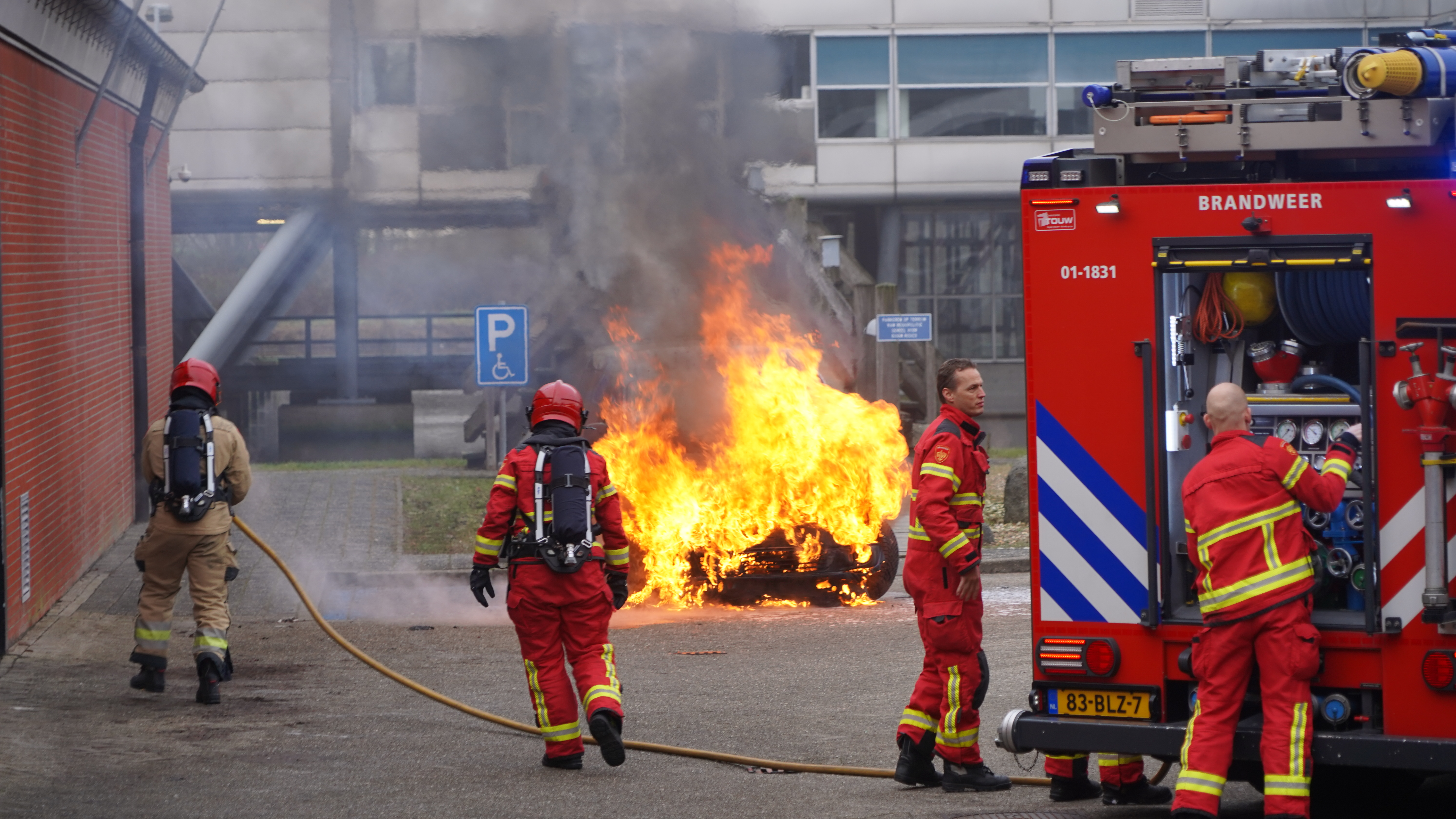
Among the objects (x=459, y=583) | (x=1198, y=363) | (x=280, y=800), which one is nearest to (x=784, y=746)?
(x=280, y=800)

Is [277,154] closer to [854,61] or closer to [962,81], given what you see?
[854,61]

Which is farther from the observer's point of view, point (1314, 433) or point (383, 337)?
point (383, 337)

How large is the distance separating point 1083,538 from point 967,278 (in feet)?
73.6

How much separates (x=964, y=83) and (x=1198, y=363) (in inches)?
804

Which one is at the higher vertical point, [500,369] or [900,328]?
[900,328]

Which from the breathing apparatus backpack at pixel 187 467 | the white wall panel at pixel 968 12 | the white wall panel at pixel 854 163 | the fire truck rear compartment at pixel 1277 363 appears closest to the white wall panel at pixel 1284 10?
the white wall panel at pixel 968 12

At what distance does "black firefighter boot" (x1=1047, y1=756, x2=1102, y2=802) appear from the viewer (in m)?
5.92

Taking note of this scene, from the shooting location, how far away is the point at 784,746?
7027mm

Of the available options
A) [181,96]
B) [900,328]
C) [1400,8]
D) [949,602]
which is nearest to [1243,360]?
[949,602]

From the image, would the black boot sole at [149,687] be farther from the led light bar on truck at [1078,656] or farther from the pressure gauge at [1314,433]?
the pressure gauge at [1314,433]

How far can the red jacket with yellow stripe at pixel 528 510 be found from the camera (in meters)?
6.72

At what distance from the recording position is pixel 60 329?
1140cm

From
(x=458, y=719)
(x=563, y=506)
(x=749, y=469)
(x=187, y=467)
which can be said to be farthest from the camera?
(x=749, y=469)

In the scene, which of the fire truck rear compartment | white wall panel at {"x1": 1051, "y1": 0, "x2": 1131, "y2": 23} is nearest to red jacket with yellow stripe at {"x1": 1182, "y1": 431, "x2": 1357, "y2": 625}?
the fire truck rear compartment
